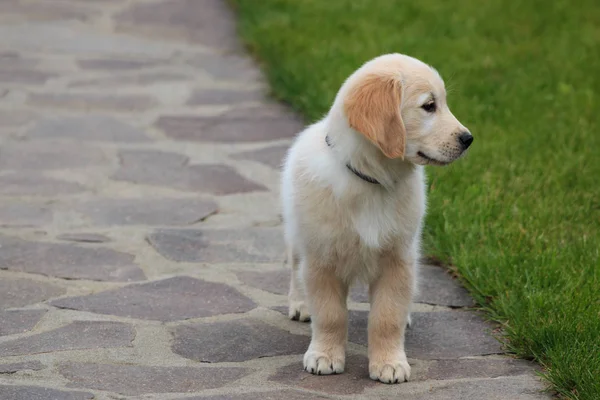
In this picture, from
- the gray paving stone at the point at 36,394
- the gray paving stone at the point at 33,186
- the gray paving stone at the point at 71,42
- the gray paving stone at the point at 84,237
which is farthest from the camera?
the gray paving stone at the point at 71,42

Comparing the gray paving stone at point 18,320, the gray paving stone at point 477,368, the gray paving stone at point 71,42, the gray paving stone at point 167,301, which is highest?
the gray paving stone at point 71,42

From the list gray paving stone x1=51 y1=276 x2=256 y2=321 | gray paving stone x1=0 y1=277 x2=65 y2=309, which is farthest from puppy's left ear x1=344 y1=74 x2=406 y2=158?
gray paving stone x1=0 y1=277 x2=65 y2=309

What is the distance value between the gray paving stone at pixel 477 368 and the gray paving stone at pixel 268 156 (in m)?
2.68

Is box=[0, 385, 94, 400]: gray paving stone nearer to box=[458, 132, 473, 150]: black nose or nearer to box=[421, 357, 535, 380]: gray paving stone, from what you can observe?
box=[421, 357, 535, 380]: gray paving stone

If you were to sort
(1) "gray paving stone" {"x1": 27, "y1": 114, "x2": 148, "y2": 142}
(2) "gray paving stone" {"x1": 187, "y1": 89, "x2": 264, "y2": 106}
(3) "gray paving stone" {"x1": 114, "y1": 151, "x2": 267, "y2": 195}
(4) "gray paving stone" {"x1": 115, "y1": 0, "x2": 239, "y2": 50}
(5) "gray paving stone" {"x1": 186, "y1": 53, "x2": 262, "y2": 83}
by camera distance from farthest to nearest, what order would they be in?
1. (4) "gray paving stone" {"x1": 115, "y1": 0, "x2": 239, "y2": 50}
2. (5) "gray paving stone" {"x1": 186, "y1": 53, "x2": 262, "y2": 83}
3. (2) "gray paving stone" {"x1": 187, "y1": 89, "x2": 264, "y2": 106}
4. (1) "gray paving stone" {"x1": 27, "y1": 114, "x2": 148, "y2": 142}
5. (3) "gray paving stone" {"x1": 114, "y1": 151, "x2": 267, "y2": 195}

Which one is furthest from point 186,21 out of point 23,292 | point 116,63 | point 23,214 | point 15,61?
point 23,292

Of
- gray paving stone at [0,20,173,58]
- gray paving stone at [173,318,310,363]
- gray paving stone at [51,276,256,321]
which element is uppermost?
gray paving stone at [0,20,173,58]

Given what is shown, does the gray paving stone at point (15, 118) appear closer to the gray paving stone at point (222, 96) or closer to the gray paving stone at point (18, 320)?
the gray paving stone at point (222, 96)

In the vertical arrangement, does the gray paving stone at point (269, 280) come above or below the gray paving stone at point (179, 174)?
below

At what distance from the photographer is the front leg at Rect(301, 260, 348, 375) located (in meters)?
3.93

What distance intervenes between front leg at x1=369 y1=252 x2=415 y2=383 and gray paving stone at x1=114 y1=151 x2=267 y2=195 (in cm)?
230

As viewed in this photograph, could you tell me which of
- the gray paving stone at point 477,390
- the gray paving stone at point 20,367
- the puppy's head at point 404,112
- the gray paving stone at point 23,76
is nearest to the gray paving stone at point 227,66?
the gray paving stone at point 23,76

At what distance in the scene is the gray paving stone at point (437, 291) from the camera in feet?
15.5

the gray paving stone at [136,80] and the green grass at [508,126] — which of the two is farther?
the gray paving stone at [136,80]
